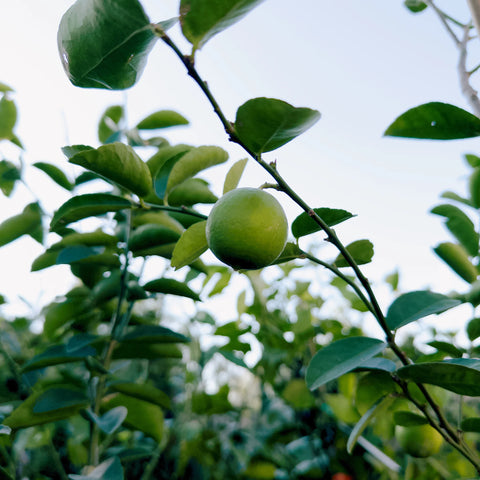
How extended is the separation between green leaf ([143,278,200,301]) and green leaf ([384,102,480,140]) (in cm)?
51

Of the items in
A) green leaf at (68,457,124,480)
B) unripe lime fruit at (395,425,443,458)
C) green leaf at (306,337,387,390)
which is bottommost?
unripe lime fruit at (395,425,443,458)

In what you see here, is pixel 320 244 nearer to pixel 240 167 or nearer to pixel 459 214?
pixel 459 214

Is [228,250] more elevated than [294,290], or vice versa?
[228,250]

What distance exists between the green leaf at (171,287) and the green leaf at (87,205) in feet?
0.72

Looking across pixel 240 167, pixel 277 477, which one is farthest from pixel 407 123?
pixel 277 477

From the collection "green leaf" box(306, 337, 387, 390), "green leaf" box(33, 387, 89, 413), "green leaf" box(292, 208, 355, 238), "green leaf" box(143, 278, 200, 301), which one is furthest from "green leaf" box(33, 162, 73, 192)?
"green leaf" box(306, 337, 387, 390)

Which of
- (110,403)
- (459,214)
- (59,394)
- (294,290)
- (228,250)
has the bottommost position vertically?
(294,290)

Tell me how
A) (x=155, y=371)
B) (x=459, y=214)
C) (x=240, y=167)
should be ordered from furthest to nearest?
(x=155, y=371) < (x=459, y=214) < (x=240, y=167)

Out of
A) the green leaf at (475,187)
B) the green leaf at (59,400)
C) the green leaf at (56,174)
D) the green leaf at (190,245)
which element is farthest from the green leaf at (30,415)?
the green leaf at (475,187)

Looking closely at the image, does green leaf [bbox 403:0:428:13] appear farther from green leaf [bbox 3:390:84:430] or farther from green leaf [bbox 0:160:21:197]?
green leaf [bbox 3:390:84:430]

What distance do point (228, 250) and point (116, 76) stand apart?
293 millimetres

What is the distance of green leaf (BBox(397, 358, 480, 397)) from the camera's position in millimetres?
568

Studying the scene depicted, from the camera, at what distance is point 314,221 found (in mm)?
682

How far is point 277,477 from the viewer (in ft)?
5.41
